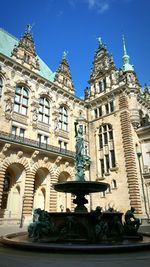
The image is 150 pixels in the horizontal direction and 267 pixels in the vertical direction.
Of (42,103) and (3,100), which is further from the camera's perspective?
(42,103)

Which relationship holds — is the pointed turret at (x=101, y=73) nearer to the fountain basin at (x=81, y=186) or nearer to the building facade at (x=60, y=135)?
the building facade at (x=60, y=135)

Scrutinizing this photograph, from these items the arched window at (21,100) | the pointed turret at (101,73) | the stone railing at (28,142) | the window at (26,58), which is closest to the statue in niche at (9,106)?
the arched window at (21,100)

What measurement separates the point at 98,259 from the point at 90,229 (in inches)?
144

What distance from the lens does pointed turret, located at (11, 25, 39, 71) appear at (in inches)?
1161

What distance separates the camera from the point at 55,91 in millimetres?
32906

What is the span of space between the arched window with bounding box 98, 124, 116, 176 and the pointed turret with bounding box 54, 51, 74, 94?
28.2 feet

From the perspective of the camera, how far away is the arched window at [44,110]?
29969 mm

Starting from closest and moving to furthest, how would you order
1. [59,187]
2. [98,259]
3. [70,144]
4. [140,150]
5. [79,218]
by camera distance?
1. [98,259]
2. [79,218]
3. [59,187]
4. [140,150]
5. [70,144]

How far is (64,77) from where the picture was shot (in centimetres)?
3609

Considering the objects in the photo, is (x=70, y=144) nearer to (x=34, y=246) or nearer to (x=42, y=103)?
(x=42, y=103)

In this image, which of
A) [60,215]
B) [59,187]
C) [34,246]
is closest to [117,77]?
[59,187]

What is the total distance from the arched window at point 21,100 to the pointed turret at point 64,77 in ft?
24.1

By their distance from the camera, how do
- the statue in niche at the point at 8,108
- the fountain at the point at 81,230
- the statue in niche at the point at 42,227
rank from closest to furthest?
the fountain at the point at 81,230, the statue in niche at the point at 42,227, the statue in niche at the point at 8,108

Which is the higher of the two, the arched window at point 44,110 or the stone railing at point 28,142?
the arched window at point 44,110
